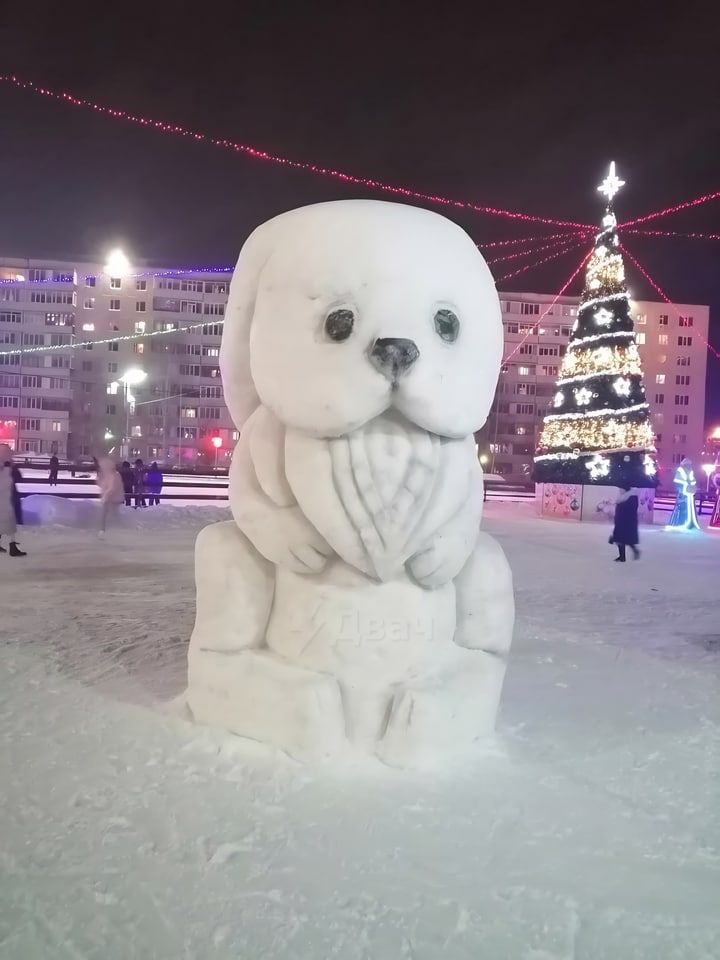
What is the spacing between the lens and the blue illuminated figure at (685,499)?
16578 mm

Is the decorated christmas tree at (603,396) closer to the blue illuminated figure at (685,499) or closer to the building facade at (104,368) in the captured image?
the blue illuminated figure at (685,499)

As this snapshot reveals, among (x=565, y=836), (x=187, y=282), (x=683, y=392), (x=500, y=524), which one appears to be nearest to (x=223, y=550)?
(x=565, y=836)

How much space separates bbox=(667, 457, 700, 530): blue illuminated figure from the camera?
16.6 metres

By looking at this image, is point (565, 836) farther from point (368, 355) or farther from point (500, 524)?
point (500, 524)

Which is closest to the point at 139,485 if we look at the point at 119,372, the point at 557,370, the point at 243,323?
the point at 243,323

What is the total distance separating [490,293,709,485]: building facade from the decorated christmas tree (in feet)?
95.7

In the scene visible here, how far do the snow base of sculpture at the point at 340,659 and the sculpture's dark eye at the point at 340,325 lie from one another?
0.99 metres

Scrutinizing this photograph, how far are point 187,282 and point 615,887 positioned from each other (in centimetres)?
4888

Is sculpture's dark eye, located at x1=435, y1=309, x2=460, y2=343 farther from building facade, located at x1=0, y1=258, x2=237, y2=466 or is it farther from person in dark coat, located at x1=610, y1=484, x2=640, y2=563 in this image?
building facade, located at x1=0, y1=258, x2=237, y2=466

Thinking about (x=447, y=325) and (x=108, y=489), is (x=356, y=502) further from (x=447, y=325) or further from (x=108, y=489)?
(x=108, y=489)

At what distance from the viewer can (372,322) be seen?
3.00 meters

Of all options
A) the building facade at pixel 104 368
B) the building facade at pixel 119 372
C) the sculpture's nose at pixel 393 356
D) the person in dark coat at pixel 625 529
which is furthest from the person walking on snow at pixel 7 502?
the building facade at pixel 104 368

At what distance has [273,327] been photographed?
10.4 ft

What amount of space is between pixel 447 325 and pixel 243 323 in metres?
0.99
